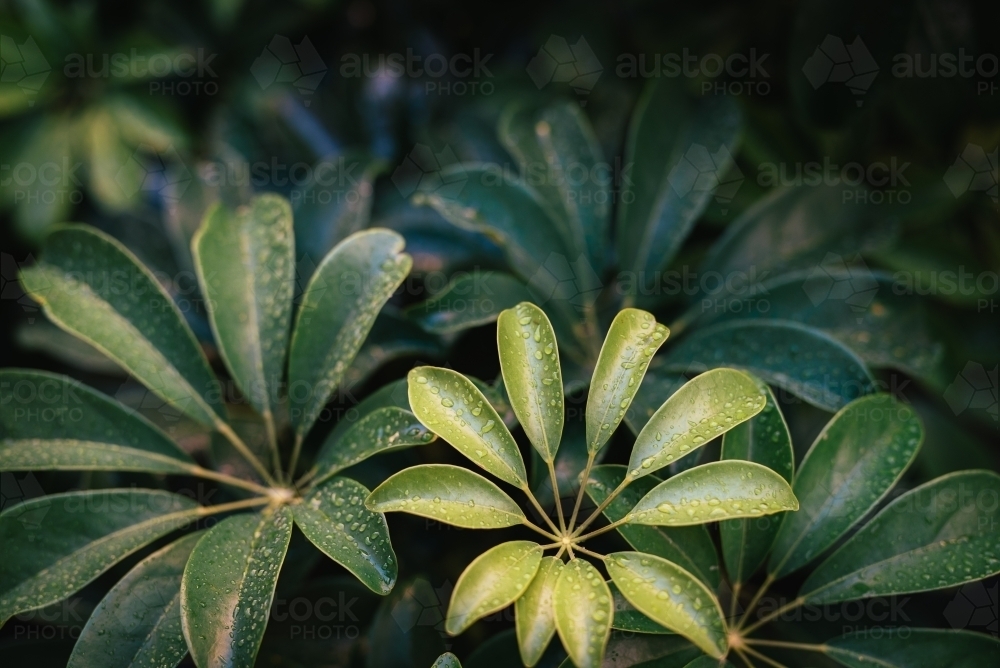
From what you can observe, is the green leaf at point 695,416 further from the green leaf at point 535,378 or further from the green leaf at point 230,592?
the green leaf at point 230,592

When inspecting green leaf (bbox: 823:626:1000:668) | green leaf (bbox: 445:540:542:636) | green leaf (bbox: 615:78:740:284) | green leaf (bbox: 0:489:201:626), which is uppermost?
green leaf (bbox: 615:78:740:284)

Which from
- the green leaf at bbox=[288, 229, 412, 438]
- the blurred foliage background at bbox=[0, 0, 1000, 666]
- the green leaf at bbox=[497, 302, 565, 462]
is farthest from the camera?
the blurred foliage background at bbox=[0, 0, 1000, 666]

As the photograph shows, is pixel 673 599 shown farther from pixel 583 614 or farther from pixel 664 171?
pixel 664 171

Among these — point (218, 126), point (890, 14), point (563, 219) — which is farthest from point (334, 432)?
point (890, 14)

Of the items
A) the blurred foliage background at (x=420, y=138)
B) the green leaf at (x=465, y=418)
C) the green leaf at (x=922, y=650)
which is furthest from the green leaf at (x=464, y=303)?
the green leaf at (x=922, y=650)

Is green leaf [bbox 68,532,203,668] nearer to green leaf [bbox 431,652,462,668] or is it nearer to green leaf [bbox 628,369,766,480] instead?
green leaf [bbox 431,652,462,668]

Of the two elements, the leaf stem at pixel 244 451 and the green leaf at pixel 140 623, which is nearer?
the green leaf at pixel 140 623

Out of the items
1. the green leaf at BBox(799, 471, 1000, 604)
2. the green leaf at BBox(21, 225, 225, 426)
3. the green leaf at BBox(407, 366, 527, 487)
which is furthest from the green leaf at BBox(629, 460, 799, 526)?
the green leaf at BBox(21, 225, 225, 426)
